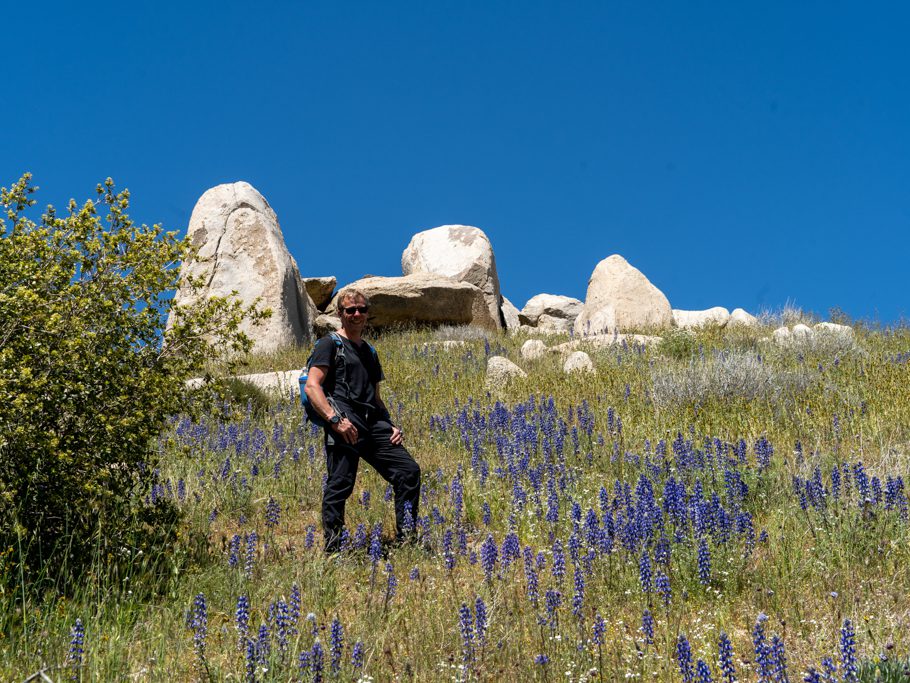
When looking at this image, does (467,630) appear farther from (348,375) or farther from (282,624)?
(348,375)

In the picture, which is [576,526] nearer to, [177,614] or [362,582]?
[362,582]

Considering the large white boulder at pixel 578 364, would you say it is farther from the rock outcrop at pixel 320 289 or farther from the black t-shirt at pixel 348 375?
the rock outcrop at pixel 320 289

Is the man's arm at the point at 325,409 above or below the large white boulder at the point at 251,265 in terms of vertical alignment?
below

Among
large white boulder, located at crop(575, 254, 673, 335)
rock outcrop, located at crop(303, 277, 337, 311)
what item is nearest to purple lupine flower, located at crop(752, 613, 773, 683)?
large white boulder, located at crop(575, 254, 673, 335)

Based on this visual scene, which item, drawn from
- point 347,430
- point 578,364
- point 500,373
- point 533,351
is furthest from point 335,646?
point 533,351

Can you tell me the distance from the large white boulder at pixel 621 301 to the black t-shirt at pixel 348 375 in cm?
1455

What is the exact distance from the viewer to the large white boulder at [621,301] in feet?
67.4

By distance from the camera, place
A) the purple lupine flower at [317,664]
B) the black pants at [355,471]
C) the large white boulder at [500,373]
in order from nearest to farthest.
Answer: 1. the purple lupine flower at [317,664]
2. the black pants at [355,471]
3. the large white boulder at [500,373]

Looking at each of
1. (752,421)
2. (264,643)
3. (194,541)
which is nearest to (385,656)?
(264,643)

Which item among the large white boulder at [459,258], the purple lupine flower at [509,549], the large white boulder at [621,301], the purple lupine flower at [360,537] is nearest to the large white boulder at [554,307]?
the large white boulder at [459,258]

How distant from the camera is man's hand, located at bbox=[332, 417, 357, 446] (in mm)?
5492

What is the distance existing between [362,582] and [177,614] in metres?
1.21

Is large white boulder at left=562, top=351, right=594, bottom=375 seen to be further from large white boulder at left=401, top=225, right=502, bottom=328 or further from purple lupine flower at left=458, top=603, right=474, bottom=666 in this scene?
large white boulder at left=401, top=225, right=502, bottom=328

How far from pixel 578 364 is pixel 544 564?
302 inches
